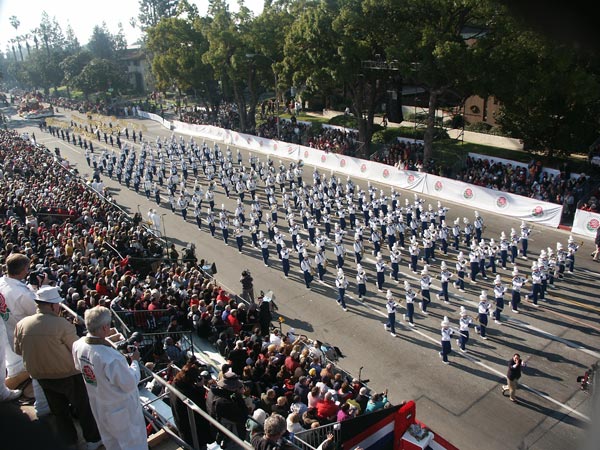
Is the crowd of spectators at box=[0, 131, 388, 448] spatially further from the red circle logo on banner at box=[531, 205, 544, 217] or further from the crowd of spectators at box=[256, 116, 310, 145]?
the crowd of spectators at box=[256, 116, 310, 145]

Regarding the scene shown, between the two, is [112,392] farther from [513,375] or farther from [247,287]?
[247,287]

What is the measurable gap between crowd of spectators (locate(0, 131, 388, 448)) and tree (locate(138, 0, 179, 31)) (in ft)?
236

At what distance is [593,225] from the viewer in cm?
2008

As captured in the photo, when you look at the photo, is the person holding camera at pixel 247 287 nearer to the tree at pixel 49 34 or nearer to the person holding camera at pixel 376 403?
the person holding camera at pixel 376 403

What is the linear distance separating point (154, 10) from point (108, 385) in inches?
3593

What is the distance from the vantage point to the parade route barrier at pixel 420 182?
72.5 feet

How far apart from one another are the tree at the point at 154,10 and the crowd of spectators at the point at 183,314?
7195 cm

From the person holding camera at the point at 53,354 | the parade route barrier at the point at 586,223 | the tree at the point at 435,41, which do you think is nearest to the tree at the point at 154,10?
the tree at the point at 435,41

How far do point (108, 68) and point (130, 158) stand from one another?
45352 mm

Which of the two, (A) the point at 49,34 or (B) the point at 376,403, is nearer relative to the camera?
(B) the point at 376,403

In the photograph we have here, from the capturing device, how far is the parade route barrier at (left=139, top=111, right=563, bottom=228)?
72.5ft

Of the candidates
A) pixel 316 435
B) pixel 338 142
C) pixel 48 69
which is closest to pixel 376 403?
pixel 316 435

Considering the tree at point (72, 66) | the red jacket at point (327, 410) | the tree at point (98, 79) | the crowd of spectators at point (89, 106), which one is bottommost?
the red jacket at point (327, 410)

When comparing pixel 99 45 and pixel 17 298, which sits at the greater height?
pixel 99 45
